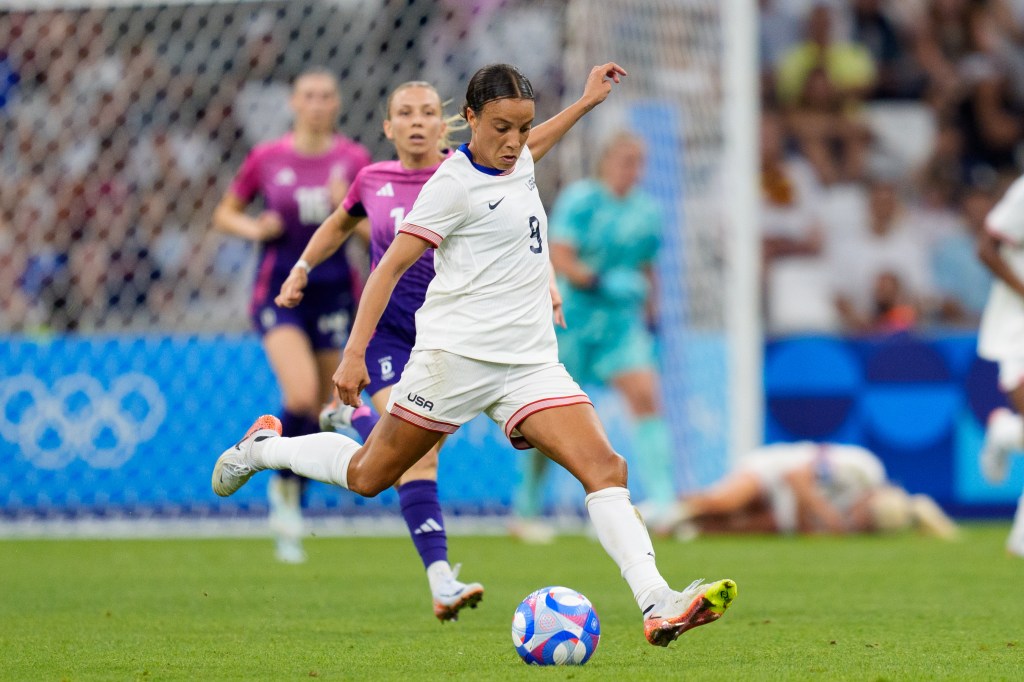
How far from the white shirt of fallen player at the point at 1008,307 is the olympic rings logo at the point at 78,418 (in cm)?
595

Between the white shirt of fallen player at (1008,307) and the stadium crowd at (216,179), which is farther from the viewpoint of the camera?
the stadium crowd at (216,179)

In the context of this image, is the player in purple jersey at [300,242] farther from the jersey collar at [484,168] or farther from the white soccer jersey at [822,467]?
the jersey collar at [484,168]

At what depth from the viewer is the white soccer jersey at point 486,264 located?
5.02m

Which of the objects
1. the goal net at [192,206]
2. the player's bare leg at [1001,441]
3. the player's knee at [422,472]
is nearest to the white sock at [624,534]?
the player's knee at [422,472]

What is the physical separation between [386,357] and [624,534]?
71.6 inches

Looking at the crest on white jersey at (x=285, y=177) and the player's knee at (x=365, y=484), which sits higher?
the crest on white jersey at (x=285, y=177)

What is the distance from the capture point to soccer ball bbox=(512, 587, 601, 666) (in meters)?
4.81

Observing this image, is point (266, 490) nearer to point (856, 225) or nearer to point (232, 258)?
point (232, 258)

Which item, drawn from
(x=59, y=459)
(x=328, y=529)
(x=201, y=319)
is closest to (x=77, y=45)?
(x=201, y=319)

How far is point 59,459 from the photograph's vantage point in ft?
37.8

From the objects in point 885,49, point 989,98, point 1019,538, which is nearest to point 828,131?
point 885,49

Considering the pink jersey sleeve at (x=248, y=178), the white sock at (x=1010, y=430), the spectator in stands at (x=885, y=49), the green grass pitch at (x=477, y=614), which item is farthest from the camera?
the spectator in stands at (x=885, y=49)

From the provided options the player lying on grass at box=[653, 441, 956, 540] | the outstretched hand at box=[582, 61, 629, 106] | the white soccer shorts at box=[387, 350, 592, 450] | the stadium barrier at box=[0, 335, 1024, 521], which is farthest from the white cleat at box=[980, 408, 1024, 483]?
the white soccer shorts at box=[387, 350, 592, 450]

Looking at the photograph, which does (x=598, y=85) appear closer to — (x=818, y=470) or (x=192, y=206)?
(x=818, y=470)
